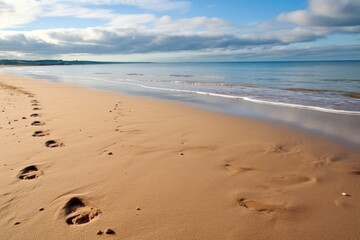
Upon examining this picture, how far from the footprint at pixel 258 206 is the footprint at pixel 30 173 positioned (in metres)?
2.91

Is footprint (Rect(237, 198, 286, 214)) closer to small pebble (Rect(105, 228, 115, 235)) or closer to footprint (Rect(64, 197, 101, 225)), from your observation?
small pebble (Rect(105, 228, 115, 235))

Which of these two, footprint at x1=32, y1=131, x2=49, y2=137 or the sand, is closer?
the sand

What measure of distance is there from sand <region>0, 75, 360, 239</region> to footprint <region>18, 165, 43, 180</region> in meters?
0.03

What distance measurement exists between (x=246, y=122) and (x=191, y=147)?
10.0 feet

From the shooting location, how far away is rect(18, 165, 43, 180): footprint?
163 inches

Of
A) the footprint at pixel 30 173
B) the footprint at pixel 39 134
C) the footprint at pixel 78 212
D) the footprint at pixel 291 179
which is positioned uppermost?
the footprint at pixel 291 179

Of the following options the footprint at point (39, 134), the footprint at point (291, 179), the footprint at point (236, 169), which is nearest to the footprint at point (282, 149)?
the footprint at point (236, 169)

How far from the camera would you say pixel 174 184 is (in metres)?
3.94

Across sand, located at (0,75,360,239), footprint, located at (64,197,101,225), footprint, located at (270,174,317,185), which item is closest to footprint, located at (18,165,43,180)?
sand, located at (0,75,360,239)

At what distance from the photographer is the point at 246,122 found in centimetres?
817

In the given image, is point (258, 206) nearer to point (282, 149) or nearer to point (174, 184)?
point (174, 184)

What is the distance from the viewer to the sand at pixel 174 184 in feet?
9.64

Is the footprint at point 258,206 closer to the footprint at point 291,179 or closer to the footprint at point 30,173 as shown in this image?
the footprint at point 291,179

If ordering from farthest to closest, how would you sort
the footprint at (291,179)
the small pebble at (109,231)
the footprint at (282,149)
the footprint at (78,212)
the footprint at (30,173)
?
the footprint at (282,149) → the footprint at (30,173) → the footprint at (291,179) → the footprint at (78,212) → the small pebble at (109,231)
